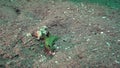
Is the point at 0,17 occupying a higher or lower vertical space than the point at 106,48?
higher

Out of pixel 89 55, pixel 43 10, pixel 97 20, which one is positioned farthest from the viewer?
pixel 43 10

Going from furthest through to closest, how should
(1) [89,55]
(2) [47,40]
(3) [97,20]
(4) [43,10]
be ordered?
1. (4) [43,10]
2. (3) [97,20]
3. (2) [47,40]
4. (1) [89,55]

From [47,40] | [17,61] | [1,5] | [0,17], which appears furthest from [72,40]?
[1,5]

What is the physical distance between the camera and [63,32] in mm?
3734

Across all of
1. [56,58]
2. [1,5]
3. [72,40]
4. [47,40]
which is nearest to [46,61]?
[56,58]

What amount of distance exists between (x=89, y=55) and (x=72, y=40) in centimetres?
51

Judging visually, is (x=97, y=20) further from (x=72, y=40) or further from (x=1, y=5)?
(x=1, y=5)

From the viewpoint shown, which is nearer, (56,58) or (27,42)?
(56,58)

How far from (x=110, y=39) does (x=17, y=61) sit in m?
1.65

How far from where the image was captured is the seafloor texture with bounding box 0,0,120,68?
3080mm

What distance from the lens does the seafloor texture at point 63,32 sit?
3.08 meters

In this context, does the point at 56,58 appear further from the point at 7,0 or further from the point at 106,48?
the point at 7,0

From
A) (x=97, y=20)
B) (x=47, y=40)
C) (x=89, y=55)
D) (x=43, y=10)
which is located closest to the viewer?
(x=89, y=55)

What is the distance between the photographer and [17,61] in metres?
3.14
